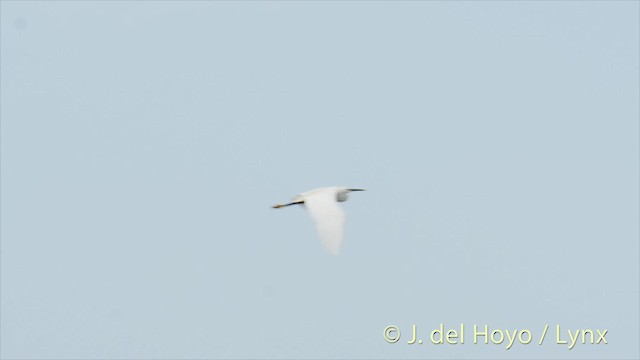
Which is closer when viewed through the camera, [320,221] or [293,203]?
[320,221]

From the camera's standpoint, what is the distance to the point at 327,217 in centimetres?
6669

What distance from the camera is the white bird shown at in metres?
64.5

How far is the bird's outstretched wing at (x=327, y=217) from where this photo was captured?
64.4m

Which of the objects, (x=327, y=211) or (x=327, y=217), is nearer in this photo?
Answer: (x=327, y=217)

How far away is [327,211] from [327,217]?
0.77 meters

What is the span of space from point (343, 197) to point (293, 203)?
200cm

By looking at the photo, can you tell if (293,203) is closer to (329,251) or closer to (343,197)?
(343,197)

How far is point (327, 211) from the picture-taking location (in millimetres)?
67438

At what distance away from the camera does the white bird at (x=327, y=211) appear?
2539 inches

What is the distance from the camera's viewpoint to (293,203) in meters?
71.2

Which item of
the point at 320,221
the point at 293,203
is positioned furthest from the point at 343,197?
the point at 320,221

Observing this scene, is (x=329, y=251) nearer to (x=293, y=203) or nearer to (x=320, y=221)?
(x=320, y=221)

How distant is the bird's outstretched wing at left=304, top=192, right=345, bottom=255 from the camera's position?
64375mm

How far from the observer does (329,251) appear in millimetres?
63219
